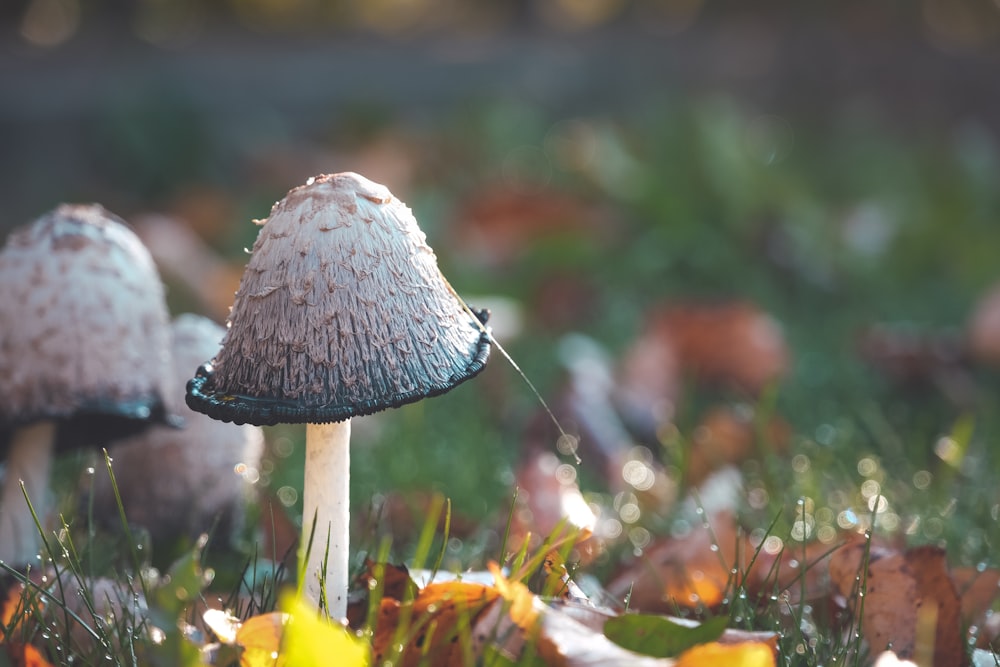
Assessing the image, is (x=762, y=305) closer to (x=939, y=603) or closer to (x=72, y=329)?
(x=939, y=603)

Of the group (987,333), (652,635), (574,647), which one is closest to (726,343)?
(987,333)

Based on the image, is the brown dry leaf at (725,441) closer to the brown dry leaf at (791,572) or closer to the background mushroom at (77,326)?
the brown dry leaf at (791,572)

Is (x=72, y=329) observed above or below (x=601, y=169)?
below

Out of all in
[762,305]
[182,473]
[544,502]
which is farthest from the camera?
[762,305]

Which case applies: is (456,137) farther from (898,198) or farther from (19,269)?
(19,269)

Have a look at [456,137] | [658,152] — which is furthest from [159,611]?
[456,137]

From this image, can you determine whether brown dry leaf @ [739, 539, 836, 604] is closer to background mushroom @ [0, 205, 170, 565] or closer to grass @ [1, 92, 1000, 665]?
grass @ [1, 92, 1000, 665]
